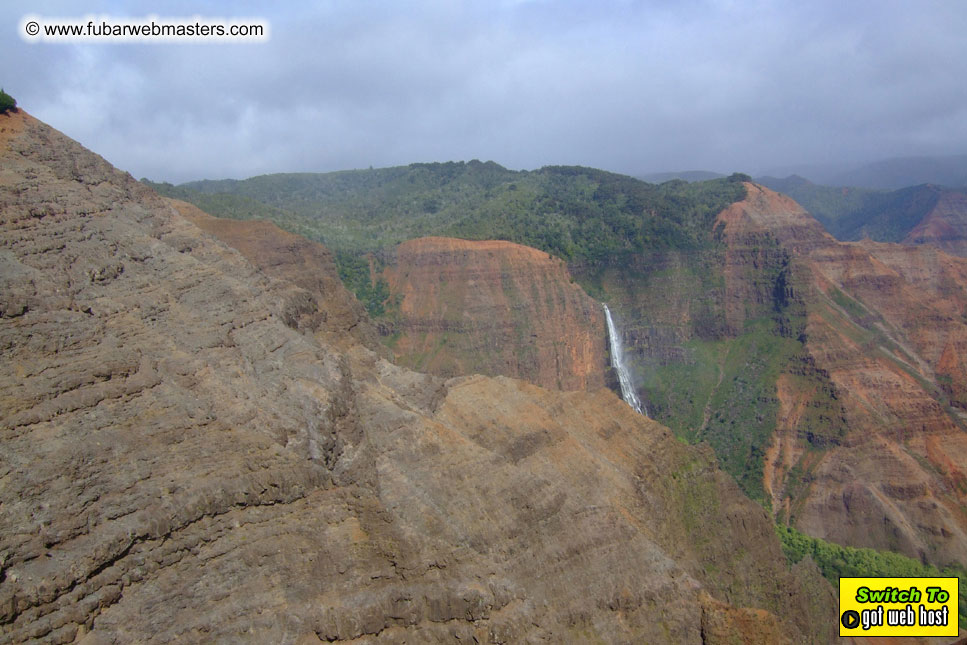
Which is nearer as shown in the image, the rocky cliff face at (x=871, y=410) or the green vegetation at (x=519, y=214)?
the rocky cliff face at (x=871, y=410)

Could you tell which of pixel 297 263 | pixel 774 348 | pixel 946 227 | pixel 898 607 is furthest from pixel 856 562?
pixel 946 227

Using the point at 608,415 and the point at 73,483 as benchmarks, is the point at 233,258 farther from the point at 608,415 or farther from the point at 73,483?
the point at 608,415

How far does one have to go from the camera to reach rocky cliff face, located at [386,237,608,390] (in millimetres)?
69812

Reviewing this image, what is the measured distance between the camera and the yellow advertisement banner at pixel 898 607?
2820 cm

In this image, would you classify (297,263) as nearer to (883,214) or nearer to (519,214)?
(519,214)

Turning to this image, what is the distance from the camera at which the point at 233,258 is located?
28.6 m

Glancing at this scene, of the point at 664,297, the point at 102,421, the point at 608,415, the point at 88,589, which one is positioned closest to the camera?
the point at 88,589

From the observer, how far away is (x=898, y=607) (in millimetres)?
28266

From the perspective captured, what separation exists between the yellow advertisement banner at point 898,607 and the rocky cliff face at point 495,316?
41112 mm

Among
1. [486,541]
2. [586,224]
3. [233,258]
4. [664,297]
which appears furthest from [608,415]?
[586,224]

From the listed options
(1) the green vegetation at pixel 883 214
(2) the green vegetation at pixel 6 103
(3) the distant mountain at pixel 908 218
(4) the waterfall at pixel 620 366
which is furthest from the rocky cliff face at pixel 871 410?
(1) the green vegetation at pixel 883 214

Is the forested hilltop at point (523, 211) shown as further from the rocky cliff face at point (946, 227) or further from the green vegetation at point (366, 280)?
the rocky cliff face at point (946, 227)

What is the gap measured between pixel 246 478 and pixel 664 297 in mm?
70585

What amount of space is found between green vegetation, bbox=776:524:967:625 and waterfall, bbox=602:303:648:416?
23.0m
